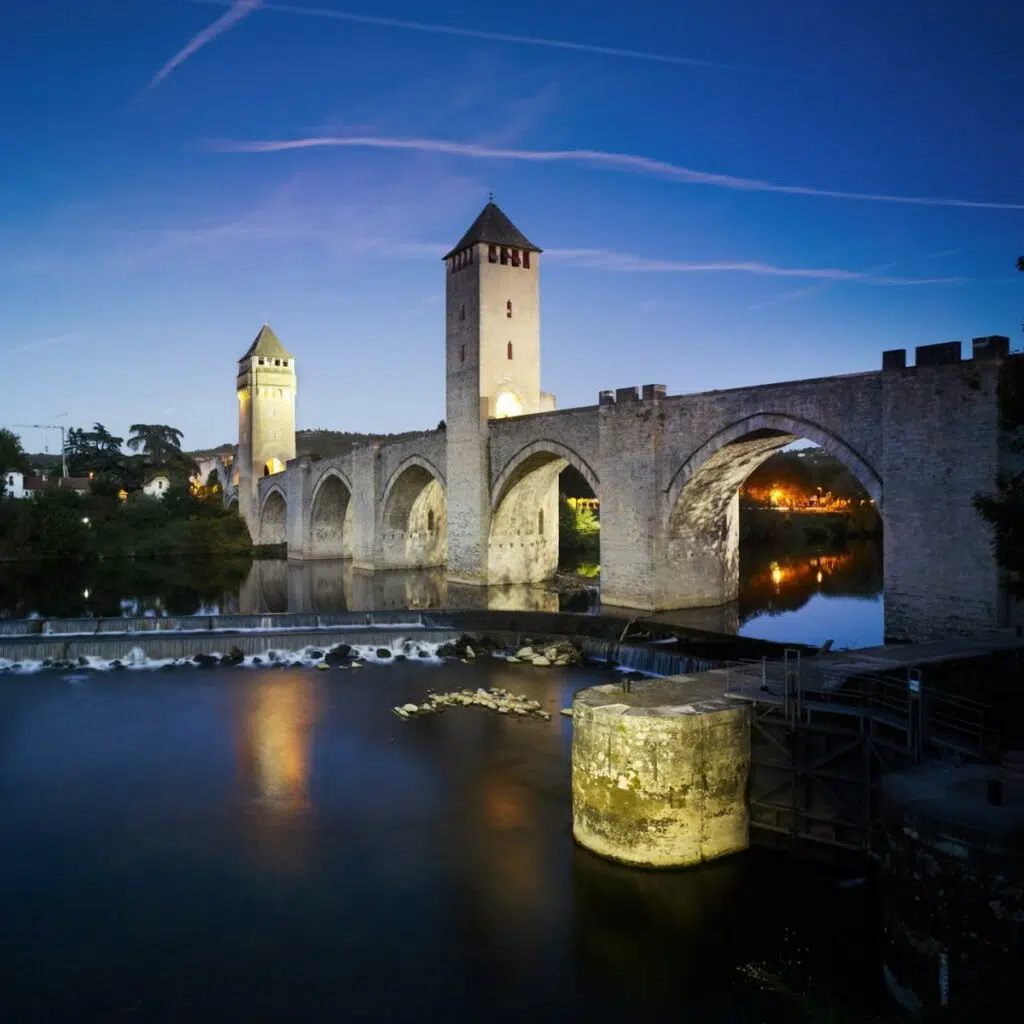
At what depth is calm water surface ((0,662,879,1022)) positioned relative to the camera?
6973 mm

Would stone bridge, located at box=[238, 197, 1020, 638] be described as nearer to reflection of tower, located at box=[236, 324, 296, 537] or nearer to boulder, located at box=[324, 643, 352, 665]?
boulder, located at box=[324, 643, 352, 665]

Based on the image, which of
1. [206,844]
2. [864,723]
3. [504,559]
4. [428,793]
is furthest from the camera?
[504,559]

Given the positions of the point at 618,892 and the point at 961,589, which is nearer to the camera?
the point at 618,892

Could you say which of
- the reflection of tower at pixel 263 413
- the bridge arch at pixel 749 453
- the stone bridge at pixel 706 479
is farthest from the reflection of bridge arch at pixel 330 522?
the bridge arch at pixel 749 453

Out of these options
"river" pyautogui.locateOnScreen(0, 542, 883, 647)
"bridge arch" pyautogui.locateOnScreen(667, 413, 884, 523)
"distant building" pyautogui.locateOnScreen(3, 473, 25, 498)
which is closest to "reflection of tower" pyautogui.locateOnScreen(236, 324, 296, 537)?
"river" pyautogui.locateOnScreen(0, 542, 883, 647)

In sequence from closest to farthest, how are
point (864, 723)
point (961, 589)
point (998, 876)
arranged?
point (998, 876) → point (864, 723) → point (961, 589)

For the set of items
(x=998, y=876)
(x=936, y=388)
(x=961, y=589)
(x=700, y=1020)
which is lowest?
(x=700, y=1020)

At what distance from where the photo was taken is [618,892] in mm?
8312

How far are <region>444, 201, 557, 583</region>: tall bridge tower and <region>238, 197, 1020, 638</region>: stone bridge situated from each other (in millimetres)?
68

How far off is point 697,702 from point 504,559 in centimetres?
2088

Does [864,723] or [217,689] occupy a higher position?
[864,723]

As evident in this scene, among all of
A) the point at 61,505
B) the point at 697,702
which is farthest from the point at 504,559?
the point at 61,505

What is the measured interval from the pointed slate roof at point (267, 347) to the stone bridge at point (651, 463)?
16052mm

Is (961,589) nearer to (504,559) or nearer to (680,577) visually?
(680,577)
